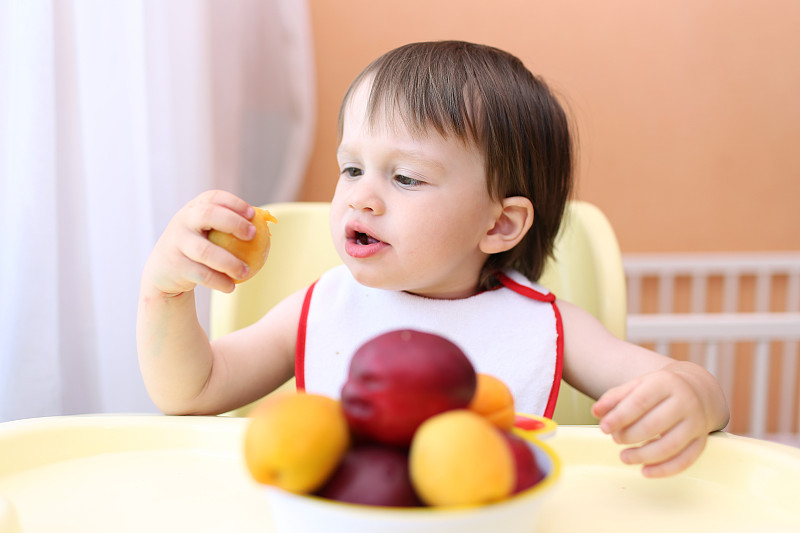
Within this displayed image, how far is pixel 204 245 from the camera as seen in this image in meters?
0.62

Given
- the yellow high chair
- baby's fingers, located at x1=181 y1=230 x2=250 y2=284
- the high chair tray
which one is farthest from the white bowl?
the yellow high chair

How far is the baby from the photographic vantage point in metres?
0.73

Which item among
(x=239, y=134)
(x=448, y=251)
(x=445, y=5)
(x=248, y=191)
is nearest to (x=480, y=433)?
(x=448, y=251)

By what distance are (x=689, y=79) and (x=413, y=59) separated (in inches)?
59.1

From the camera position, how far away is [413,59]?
2.80 feet

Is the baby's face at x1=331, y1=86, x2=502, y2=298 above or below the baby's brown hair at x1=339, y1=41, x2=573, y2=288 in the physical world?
below

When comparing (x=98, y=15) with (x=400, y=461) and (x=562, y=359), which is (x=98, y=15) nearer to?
(x=562, y=359)

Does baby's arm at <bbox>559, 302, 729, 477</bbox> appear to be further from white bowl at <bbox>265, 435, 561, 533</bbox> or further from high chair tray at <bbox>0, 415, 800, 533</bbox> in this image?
white bowl at <bbox>265, 435, 561, 533</bbox>

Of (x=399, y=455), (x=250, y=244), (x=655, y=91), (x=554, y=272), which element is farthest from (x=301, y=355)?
(x=655, y=91)

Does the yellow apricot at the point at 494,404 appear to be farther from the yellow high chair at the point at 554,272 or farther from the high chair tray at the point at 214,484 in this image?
the yellow high chair at the point at 554,272

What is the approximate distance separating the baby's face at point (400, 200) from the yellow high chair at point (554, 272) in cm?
28

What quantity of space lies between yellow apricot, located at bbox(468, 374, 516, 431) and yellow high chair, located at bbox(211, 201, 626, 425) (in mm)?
620

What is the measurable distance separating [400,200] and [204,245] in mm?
236

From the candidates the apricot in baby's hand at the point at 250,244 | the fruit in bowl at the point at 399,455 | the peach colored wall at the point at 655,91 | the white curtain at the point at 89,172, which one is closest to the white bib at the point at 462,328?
the apricot in baby's hand at the point at 250,244
